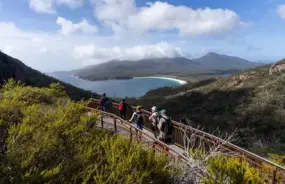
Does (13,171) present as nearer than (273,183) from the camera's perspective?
Yes

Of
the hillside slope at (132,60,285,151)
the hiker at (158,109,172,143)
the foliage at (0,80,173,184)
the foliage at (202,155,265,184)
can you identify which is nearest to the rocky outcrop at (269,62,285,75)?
the hillside slope at (132,60,285,151)

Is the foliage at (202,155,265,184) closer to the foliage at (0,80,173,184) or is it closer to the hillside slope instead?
the foliage at (0,80,173,184)

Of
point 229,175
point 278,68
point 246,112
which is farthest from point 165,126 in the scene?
point 278,68

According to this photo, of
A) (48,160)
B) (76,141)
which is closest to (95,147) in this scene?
(76,141)

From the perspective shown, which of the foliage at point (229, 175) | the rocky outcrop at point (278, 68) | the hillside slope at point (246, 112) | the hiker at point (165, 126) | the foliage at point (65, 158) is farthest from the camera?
the rocky outcrop at point (278, 68)

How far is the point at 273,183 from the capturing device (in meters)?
6.25

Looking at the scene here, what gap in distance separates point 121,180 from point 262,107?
2800cm

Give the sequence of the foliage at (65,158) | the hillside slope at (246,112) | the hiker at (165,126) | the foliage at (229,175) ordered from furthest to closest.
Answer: the hillside slope at (246,112)
the hiker at (165,126)
the foliage at (229,175)
the foliage at (65,158)

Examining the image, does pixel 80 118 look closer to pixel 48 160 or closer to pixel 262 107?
pixel 48 160

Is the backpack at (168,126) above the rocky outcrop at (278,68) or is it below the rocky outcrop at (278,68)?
below

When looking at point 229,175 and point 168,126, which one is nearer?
point 229,175

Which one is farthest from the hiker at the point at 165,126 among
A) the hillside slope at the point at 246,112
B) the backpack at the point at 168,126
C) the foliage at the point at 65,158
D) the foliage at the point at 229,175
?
the hillside slope at the point at 246,112

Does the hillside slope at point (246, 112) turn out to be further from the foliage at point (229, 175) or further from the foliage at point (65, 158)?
the foliage at point (65, 158)

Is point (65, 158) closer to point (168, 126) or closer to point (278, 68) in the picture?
point (168, 126)
